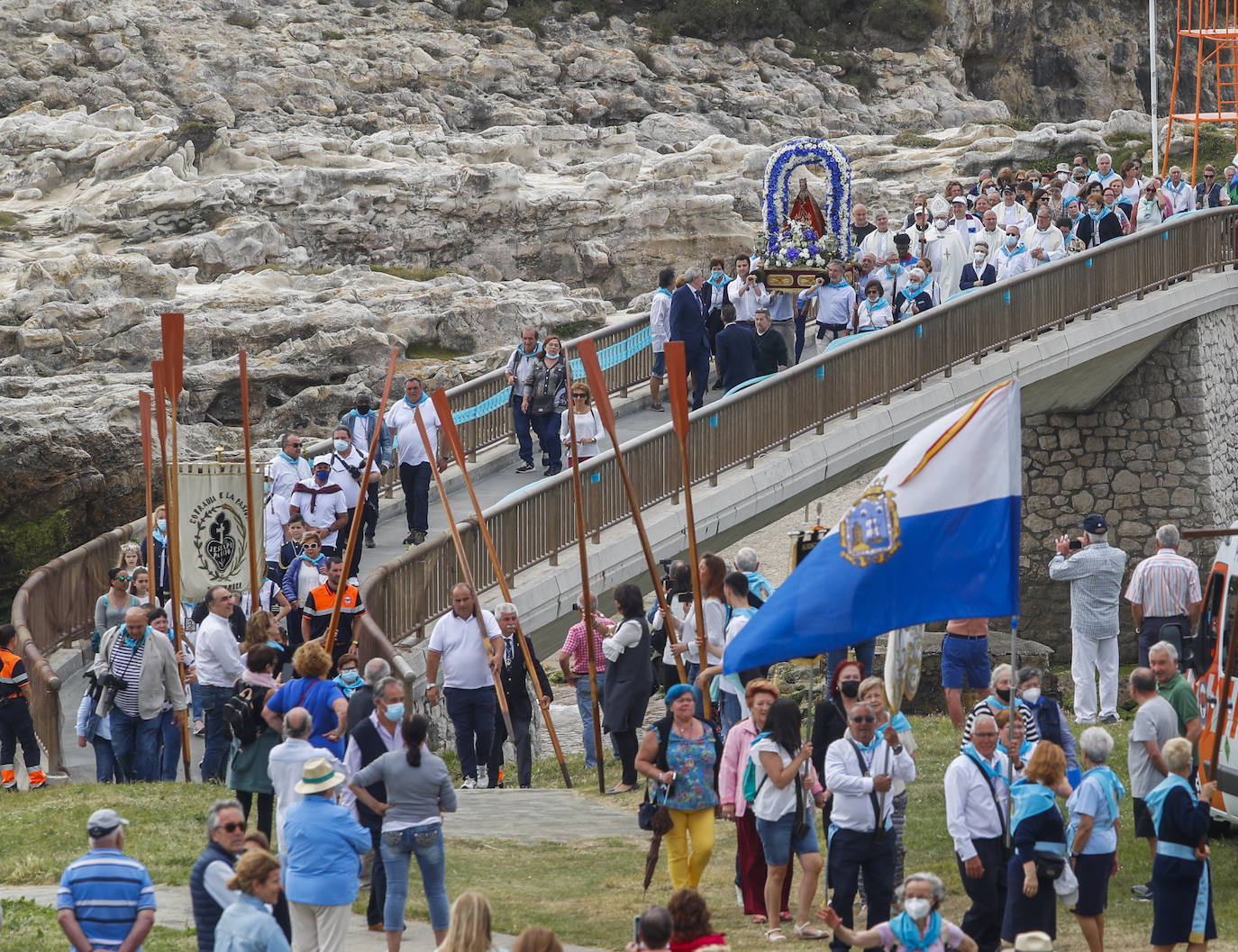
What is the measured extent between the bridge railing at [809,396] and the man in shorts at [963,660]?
3503 millimetres

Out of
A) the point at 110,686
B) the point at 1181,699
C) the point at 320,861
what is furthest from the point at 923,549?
the point at 110,686

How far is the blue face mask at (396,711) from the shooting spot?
1010 cm

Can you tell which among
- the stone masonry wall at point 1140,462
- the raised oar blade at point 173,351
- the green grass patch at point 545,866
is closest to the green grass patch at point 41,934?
the green grass patch at point 545,866

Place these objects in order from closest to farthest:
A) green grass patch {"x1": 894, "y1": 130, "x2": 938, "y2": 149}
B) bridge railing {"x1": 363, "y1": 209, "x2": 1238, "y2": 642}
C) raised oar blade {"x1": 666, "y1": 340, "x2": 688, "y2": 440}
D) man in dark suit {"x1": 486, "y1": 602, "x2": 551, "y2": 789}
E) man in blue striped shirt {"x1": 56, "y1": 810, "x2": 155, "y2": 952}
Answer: man in blue striped shirt {"x1": 56, "y1": 810, "x2": 155, "y2": 952} < raised oar blade {"x1": 666, "y1": 340, "x2": 688, "y2": 440} < man in dark suit {"x1": 486, "y1": 602, "x2": 551, "y2": 789} < bridge railing {"x1": 363, "y1": 209, "x2": 1238, "y2": 642} < green grass patch {"x1": 894, "y1": 130, "x2": 938, "y2": 149}

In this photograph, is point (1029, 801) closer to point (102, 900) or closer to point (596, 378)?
point (102, 900)

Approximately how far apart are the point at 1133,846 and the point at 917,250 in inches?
453

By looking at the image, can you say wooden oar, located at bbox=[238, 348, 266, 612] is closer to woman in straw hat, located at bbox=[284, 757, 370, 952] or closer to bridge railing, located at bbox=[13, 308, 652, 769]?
bridge railing, located at bbox=[13, 308, 652, 769]

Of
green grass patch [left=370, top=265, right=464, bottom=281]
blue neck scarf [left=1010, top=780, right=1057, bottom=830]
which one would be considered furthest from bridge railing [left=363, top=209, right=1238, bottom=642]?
green grass patch [left=370, top=265, right=464, bottom=281]

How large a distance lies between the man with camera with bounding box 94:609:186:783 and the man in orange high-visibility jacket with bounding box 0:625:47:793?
779 millimetres

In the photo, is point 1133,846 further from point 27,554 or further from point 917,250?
point 27,554

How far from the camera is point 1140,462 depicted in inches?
963

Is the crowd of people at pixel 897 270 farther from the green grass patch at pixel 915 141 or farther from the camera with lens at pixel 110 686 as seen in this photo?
the green grass patch at pixel 915 141

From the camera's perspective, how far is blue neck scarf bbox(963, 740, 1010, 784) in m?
9.20

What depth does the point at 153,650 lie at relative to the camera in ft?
43.2
